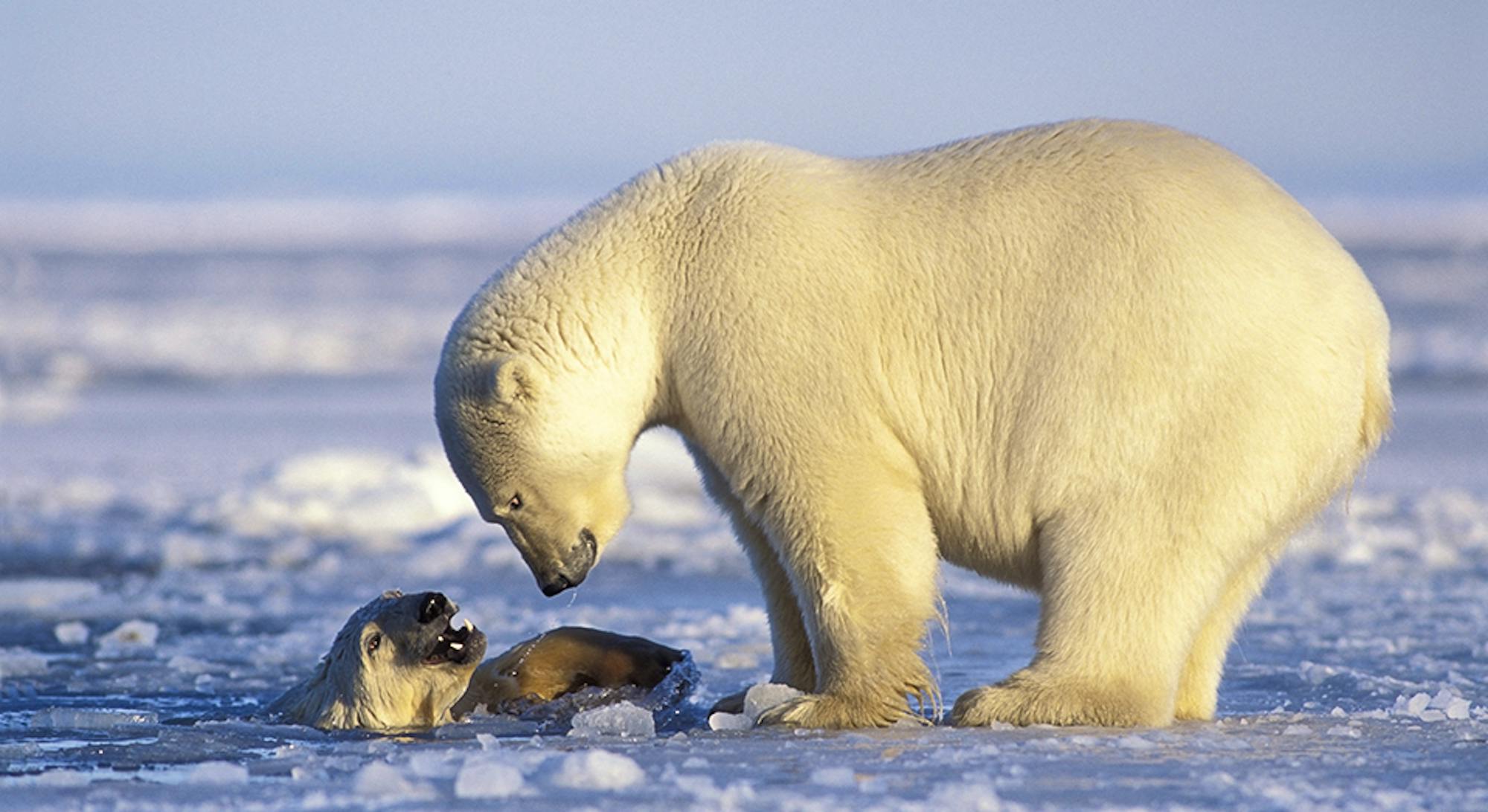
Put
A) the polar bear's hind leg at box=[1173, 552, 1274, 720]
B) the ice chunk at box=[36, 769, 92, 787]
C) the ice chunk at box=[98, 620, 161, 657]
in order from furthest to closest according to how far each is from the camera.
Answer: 1. the ice chunk at box=[98, 620, 161, 657]
2. the polar bear's hind leg at box=[1173, 552, 1274, 720]
3. the ice chunk at box=[36, 769, 92, 787]

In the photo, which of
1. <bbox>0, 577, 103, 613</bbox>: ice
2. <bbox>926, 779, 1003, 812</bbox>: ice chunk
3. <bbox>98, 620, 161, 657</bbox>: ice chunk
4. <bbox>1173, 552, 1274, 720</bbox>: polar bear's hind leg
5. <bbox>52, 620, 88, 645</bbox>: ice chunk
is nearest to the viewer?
<bbox>926, 779, 1003, 812</bbox>: ice chunk

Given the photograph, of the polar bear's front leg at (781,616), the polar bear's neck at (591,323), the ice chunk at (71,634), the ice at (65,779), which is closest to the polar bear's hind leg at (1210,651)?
the polar bear's front leg at (781,616)

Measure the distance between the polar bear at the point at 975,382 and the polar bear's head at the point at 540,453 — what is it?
10 millimetres

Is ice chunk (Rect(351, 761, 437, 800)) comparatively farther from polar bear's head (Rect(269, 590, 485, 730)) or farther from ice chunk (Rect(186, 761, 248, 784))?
polar bear's head (Rect(269, 590, 485, 730))

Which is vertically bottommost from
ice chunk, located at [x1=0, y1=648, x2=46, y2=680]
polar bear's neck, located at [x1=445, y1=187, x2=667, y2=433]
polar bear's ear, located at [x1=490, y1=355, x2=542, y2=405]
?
ice chunk, located at [x1=0, y1=648, x2=46, y2=680]

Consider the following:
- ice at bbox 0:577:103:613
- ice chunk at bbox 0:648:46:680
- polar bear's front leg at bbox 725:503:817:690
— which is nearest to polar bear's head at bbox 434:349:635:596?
polar bear's front leg at bbox 725:503:817:690

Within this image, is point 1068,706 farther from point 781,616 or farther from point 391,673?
point 391,673

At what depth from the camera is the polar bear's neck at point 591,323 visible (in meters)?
→ 4.26

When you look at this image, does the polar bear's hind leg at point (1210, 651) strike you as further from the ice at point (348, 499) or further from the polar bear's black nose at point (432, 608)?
the ice at point (348, 499)

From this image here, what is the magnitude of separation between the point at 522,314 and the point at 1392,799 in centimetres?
220

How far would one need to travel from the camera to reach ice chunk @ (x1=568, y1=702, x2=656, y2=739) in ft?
14.5

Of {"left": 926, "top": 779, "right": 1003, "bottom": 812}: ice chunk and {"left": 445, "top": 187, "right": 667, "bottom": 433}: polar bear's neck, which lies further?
{"left": 445, "top": 187, "right": 667, "bottom": 433}: polar bear's neck

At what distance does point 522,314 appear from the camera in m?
4.32

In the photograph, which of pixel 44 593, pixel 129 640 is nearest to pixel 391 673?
pixel 129 640
